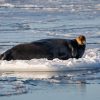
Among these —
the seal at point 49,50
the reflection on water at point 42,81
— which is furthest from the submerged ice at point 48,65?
the seal at point 49,50

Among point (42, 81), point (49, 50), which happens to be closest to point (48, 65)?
point (42, 81)

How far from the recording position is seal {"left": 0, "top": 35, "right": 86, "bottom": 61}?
37.4 ft

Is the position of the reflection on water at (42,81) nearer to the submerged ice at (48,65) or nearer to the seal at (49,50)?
the submerged ice at (48,65)

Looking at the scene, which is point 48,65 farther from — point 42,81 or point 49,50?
point 49,50

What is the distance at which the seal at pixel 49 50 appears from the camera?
11398 mm

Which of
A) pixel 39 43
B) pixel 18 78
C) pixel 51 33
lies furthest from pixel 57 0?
pixel 18 78

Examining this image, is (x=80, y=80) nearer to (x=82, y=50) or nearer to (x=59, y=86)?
(x=59, y=86)

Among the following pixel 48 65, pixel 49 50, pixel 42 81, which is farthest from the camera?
pixel 49 50

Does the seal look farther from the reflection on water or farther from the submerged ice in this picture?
the reflection on water

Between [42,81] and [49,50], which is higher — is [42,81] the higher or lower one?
the lower one

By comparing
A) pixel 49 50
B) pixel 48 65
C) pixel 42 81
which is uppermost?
pixel 49 50

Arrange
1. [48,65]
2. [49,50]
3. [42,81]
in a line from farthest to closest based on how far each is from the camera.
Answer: [49,50] < [48,65] < [42,81]

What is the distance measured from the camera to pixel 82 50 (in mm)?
11633

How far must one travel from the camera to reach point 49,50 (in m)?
11.5
